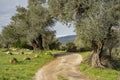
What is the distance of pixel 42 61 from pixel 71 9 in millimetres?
10652

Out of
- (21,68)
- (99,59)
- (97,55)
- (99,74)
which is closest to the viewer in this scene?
(99,74)

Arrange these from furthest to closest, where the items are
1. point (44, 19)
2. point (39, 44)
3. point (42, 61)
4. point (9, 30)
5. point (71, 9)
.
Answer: point (9, 30)
point (39, 44)
point (44, 19)
point (42, 61)
point (71, 9)

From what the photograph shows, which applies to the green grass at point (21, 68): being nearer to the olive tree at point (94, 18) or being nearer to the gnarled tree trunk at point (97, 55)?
the gnarled tree trunk at point (97, 55)

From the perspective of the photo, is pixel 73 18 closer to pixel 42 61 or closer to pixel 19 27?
pixel 42 61

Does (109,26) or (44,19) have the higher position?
(44,19)

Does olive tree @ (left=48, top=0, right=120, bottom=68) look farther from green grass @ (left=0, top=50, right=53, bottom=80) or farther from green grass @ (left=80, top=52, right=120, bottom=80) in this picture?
green grass @ (left=0, top=50, right=53, bottom=80)

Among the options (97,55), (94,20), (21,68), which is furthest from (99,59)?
(21,68)

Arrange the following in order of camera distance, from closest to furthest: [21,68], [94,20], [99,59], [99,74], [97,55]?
[99,74] < [21,68] < [94,20] < [99,59] < [97,55]

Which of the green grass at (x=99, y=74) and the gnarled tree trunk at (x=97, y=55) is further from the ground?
the gnarled tree trunk at (x=97, y=55)

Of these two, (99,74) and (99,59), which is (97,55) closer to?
(99,59)

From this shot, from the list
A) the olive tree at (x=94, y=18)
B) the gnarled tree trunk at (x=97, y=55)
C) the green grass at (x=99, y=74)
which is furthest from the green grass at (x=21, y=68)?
the olive tree at (x=94, y=18)

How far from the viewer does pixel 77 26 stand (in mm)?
42125

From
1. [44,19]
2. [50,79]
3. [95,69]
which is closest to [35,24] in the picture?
[44,19]

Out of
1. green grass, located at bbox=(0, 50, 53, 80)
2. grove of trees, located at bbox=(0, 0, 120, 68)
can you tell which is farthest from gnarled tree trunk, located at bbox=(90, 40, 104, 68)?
green grass, located at bbox=(0, 50, 53, 80)
